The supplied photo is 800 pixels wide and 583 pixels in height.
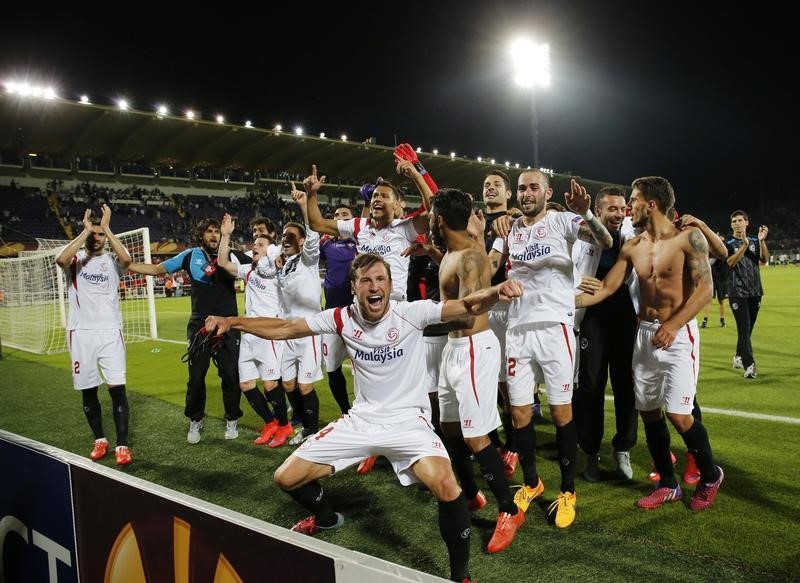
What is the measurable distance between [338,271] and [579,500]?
3.09 metres

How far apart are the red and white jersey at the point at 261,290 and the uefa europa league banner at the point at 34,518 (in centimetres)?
365

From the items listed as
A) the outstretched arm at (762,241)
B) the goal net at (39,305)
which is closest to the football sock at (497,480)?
the outstretched arm at (762,241)

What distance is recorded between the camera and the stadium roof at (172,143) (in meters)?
32.9

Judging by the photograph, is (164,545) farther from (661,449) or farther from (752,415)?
(752,415)

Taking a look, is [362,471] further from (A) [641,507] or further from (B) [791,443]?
(B) [791,443]

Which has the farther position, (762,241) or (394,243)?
(762,241)

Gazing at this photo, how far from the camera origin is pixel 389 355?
321 cm

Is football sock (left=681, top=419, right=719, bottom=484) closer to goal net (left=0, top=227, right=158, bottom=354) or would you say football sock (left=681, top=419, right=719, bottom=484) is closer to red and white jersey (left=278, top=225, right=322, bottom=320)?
red and white jersey (left=278, top=225, right=322, bottom=320)

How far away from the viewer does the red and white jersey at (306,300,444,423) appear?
3193mm

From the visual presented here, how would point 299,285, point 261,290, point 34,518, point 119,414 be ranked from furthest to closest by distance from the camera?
point 261,290 < point 299,285 < point 119,414 < point 34,518

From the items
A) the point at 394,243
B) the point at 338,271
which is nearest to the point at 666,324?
the point at 394,243

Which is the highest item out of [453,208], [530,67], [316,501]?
[530,67]

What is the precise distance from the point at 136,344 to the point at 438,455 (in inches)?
518

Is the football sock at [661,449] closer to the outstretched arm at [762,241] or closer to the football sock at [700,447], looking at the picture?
the football sock at [700,447]
